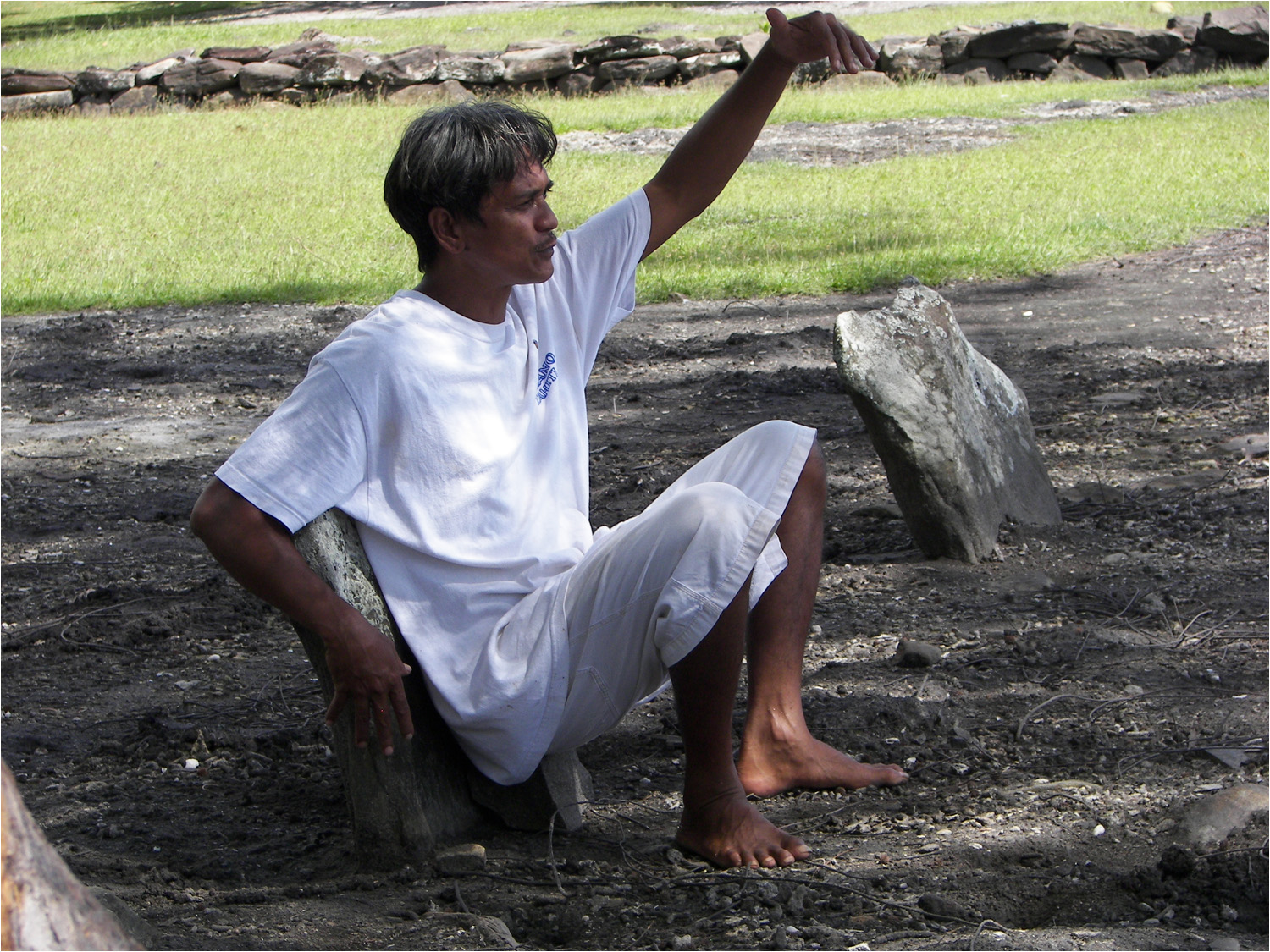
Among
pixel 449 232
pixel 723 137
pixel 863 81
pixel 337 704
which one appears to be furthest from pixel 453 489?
pixel 863 81

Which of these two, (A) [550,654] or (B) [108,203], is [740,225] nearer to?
(B) [108,203]

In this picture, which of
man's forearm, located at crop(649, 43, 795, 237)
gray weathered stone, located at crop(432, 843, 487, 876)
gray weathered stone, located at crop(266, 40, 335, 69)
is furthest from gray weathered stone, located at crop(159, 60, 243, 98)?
gray weathered stone, located at crop(432, 843, 487, 876)

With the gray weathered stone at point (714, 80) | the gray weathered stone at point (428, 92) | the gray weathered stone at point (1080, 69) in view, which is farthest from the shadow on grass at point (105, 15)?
the gray weathered stone at point (1080, 69)

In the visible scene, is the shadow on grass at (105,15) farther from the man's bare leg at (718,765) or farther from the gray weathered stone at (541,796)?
the man's bare leg at (718,765)

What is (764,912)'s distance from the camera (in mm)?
2551

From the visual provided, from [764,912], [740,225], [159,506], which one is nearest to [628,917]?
[764,912]

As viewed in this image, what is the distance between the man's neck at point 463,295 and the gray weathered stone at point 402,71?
1648 centimetres

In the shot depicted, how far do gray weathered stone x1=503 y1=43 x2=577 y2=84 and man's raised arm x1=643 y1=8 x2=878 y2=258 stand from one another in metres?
16.0

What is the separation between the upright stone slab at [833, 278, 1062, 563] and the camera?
4258 mm

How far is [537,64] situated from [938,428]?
15770 mm

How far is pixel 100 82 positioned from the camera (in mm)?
18359

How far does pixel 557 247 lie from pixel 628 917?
5.01 ft

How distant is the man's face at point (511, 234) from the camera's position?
2938 mm

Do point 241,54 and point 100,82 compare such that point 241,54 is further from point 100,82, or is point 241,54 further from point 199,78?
point 100,82
